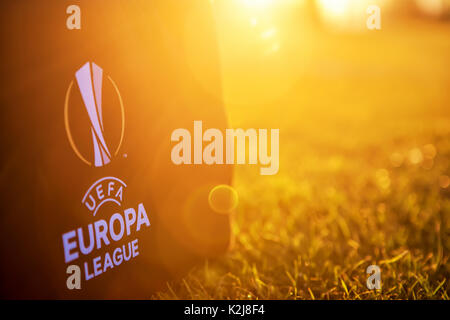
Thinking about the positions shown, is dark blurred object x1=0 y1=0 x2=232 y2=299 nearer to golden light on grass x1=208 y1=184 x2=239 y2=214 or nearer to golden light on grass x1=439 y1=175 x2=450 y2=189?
golden light on grass x1=208 y1=184 x2=239 y2=214

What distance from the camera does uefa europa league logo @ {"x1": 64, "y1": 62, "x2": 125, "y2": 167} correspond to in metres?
1.26

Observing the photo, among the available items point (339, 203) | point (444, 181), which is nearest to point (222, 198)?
point (339, 203)

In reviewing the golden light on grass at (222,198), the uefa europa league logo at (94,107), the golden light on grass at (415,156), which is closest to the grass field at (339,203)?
the golden light on grass at (415,156)

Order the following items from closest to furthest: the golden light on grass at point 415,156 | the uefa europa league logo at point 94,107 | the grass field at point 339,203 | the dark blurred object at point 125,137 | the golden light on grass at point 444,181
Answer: the dark blurred object at point 125,137, the uefa europa league logo at point 94,107, the grass field at point 339,203, the golden light on grass at point 444,181, the golden light on grass at point 415,156

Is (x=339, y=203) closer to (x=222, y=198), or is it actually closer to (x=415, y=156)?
(x=222, y=198)

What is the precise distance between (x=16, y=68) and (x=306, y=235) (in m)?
1.70

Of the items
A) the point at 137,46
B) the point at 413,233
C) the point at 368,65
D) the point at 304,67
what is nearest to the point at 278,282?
the point at 413,233

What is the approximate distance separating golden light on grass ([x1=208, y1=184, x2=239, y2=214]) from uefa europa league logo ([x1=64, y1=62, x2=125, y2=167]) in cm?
62

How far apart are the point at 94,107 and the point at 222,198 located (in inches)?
31.5

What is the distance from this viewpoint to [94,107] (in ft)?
4.38

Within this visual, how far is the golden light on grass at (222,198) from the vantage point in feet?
6.30

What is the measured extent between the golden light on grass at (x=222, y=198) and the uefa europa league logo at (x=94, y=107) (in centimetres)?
62

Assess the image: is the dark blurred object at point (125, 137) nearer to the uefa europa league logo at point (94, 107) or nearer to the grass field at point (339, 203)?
the uefa europa league logo at point (94, 107)

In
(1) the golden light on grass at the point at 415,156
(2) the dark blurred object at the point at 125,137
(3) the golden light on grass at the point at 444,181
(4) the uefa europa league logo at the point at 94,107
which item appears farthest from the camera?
(1) the golden light on grass at the point at 415,156
